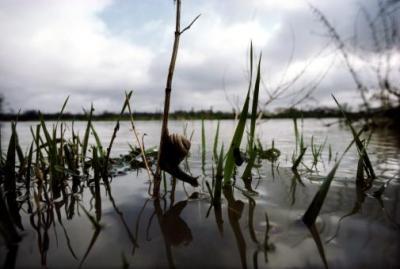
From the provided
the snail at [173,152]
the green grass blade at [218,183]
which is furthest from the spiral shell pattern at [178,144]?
the green grass blade at [218,183]

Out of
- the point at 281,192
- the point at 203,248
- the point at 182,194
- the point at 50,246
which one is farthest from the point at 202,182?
the point at 50,246

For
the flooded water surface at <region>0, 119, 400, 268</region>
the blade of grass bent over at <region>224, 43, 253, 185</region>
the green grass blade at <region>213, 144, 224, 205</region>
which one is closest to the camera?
the flooded water surface at <region>0, 119, 400, 268</region>

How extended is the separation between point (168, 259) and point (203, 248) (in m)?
0.11

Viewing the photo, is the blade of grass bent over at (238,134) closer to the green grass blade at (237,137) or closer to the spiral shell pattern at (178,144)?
the green grass blade at (237,137)

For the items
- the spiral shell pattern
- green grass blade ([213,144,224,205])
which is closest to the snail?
the spiral shell pattern

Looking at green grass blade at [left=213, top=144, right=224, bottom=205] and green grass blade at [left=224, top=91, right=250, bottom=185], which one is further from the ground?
green grass blade at [left=224, top=91, right=250, bottom=185]

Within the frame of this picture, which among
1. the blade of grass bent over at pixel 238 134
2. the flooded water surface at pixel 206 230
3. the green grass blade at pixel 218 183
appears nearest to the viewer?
the flooded water surface at pixel 206 230

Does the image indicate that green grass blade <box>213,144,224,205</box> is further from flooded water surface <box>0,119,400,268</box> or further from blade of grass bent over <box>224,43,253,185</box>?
blade of grass bent over <box>224,43,253,185</box>

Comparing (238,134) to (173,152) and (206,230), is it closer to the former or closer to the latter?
(173,152)

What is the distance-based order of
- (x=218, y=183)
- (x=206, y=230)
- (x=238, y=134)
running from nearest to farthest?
1. (x=206, y=230)
2. (x=218, y=183)
3. (x=238, y=134)

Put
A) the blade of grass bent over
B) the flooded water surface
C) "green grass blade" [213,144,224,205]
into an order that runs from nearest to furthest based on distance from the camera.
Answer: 1. the flooded water surface
2. "green grass blade" [213,144,224,205]
3. the blade of grass bent over

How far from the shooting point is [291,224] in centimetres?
95

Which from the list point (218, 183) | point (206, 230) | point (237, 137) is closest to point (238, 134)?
point (237, 137)

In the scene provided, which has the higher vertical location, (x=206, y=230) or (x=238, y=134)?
(x=238, y=134)
